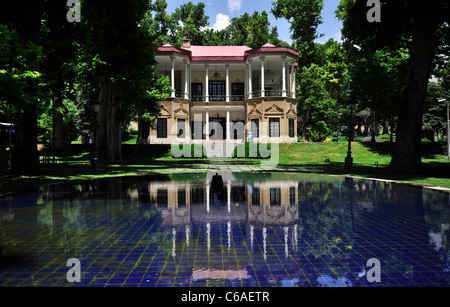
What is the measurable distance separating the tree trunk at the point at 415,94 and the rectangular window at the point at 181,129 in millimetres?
25696

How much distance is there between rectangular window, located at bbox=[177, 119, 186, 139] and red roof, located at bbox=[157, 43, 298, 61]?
339 inches

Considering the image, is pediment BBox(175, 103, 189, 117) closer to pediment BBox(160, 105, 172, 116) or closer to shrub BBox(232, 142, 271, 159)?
pediment BBox(160, 105, 172, 116)

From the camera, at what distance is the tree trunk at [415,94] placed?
1720 centimetres

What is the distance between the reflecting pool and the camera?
153 inches

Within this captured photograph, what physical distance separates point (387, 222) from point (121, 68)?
67.0 ft

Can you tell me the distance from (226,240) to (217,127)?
37.6 meters

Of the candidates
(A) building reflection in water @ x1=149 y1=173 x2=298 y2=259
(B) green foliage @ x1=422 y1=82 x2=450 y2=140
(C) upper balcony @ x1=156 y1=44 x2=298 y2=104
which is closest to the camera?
(A) building reflection in water @ x1=149 y1=173 x2=298 y2=259

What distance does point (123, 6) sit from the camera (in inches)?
880

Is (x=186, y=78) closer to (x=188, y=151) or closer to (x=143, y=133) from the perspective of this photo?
(x=143, y=133)

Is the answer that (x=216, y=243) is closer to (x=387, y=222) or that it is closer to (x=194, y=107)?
(x=387, y=222)

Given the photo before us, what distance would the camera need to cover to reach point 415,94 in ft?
57.6

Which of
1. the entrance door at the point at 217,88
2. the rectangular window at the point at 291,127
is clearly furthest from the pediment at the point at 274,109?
the entrance door at the point at 217,88

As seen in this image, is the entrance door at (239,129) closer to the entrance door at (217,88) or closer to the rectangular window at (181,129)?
the entrance door at (217,88)

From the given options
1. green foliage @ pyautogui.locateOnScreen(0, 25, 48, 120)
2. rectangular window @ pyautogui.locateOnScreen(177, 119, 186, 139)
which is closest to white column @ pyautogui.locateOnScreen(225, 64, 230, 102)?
rectangular window @ pyautogui.locateOnScreen(177, 119, 186, 139)
